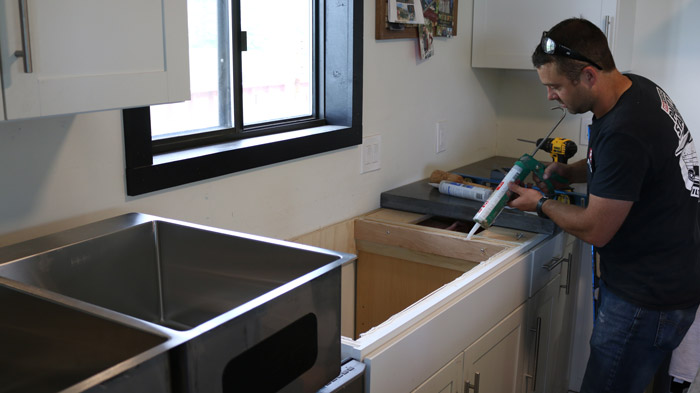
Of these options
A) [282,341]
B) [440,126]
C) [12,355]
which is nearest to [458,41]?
[440,126]

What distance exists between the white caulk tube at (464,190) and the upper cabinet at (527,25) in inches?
27.2

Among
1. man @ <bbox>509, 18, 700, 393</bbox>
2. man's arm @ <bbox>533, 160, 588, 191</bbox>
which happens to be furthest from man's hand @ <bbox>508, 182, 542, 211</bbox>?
man's arm @ <bbox>533, 160, 588, 191</bbox>

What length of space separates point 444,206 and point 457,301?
26.4 inches

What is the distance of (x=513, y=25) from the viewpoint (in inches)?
115

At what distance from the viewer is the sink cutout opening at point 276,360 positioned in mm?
1115

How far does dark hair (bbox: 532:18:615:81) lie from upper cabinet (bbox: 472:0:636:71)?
0.90m

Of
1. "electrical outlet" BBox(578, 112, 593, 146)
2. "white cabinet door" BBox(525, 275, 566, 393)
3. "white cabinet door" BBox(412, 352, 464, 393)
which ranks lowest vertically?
"white cabinet door" BBox(525, 275, 566, 393)

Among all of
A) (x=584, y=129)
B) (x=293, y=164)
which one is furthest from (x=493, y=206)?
(x=584, y=129)

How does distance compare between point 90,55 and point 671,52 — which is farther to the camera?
point 671,52

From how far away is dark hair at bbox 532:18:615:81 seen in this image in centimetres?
188

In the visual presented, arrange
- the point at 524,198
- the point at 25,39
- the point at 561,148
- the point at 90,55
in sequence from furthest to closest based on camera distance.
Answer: the point at 561,148 → the point at 524,198 → the point at 90,55 → the point at 25,39

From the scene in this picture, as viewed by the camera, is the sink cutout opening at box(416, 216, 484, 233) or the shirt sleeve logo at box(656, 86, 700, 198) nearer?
the shirt sleeve logo at box(656, 86, 700, 198)

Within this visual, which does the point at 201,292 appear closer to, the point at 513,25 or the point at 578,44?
the point at 578,44

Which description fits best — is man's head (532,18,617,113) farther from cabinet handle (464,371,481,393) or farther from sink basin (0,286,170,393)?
sink basin (0,286,170,393)
